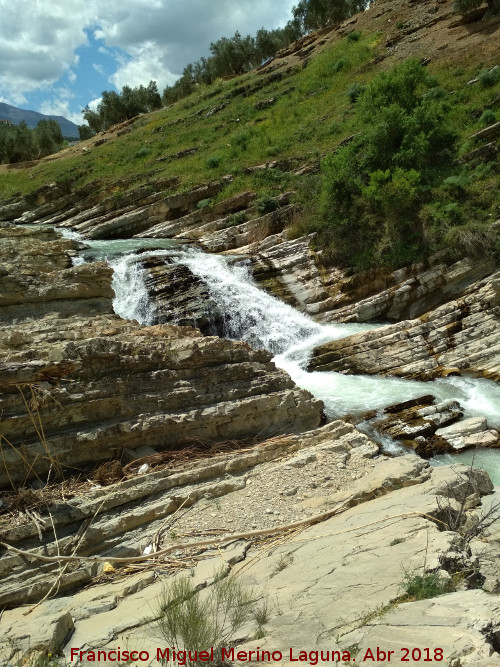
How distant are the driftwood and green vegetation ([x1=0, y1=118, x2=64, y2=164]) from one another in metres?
42.7

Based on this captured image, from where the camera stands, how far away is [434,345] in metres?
13.3

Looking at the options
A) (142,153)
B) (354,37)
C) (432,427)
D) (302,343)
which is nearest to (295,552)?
(432,427)

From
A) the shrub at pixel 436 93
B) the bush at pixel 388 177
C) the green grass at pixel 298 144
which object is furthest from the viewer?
the shrub at pixel 436 93

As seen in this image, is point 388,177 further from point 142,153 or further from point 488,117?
point 142,153

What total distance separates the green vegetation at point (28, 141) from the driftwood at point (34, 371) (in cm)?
4268

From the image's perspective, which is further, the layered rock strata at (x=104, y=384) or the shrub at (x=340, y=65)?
the shrub at (x=340, y=65)

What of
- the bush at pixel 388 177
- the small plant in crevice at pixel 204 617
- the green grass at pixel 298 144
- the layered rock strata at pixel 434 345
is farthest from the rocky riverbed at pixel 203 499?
the green grass at pixel 298 144

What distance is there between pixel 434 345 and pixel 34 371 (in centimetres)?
1084

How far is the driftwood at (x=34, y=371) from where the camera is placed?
6.44 m

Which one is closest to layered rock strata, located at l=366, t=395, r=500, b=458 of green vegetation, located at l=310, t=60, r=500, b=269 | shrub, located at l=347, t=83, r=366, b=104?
green vegetation, located at l=310, t=60, r=500, b=269

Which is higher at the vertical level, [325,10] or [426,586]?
[325,10]

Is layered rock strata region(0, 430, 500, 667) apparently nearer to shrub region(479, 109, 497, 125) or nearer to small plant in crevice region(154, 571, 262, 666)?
small plant in crevice region(154, 571, 262, 666)

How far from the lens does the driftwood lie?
253 inches

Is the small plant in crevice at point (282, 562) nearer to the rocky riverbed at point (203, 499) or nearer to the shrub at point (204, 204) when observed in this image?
the rocky riverbed at point (203, 499)
